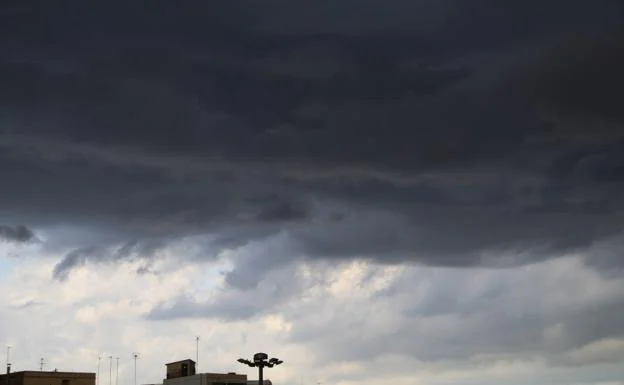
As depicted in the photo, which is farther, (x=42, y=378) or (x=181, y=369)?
(x=181, y=369)

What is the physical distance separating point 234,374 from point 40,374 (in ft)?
102

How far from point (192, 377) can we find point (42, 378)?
23935mm

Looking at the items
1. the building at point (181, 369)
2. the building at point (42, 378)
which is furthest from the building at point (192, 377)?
the building at point (42, 378)

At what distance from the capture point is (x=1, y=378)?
482 ft

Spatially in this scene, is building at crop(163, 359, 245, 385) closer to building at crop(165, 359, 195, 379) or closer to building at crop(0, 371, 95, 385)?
building at crop(165, 359, 195, 379)

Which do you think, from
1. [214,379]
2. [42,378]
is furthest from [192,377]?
[42,378]

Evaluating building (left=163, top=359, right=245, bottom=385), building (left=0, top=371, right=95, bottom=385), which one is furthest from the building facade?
building (left=0, top=371, right=95, bottom=385)

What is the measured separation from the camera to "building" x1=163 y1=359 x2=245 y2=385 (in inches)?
5856

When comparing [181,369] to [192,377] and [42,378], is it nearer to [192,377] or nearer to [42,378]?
[192,377]

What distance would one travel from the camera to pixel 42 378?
144125 millimetres

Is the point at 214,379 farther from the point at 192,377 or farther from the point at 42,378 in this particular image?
the point at 42,378

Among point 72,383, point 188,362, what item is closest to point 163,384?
point 188,362

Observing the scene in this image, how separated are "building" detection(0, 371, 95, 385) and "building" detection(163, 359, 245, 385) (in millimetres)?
17018

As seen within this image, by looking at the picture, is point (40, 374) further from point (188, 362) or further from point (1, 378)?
point (188, 362)
